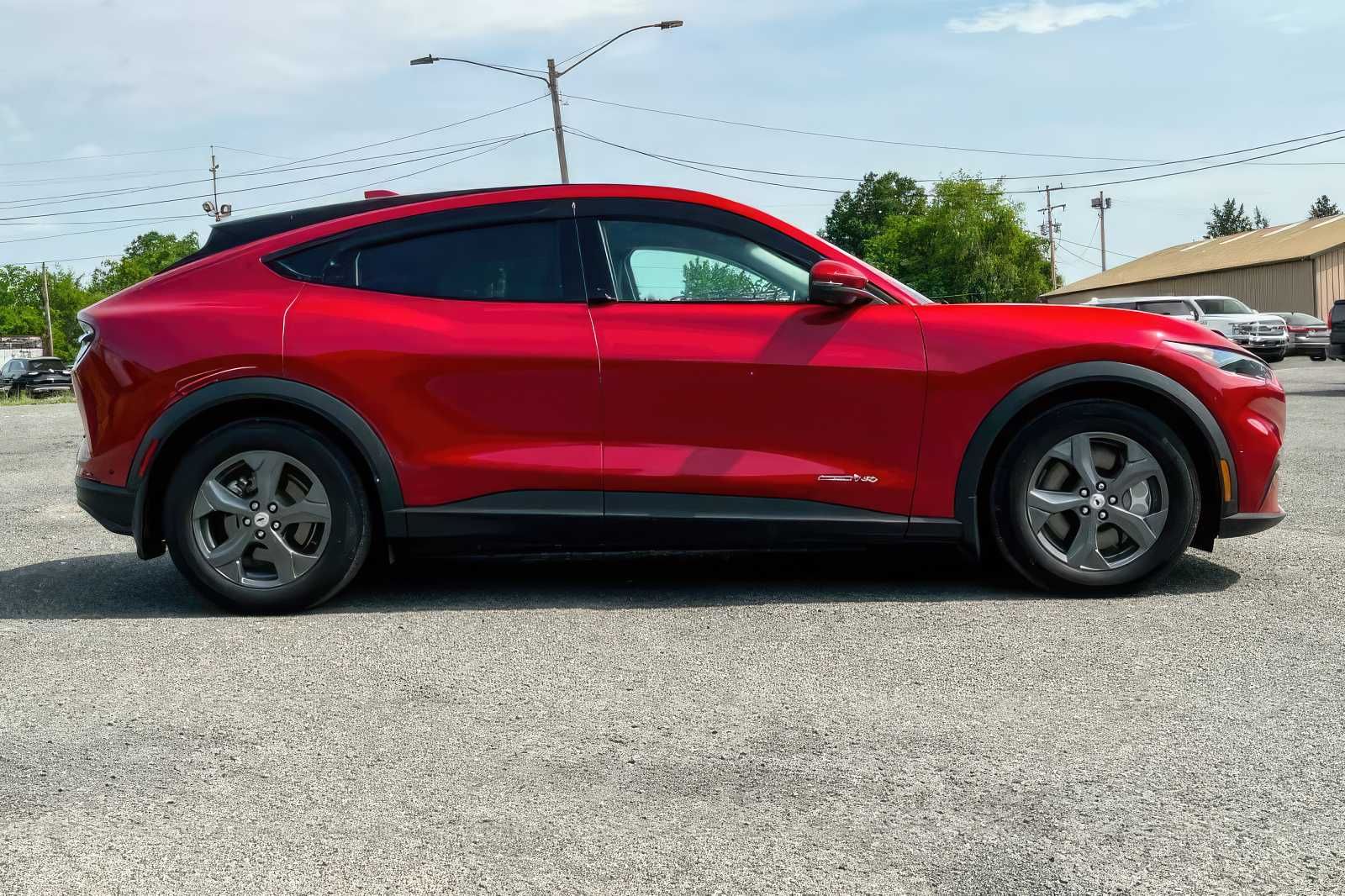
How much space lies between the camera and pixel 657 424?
202 inches

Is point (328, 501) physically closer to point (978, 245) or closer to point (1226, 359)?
point (1226, 359)

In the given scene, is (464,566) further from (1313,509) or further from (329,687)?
(1313,509)

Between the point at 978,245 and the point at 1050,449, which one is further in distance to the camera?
the point at 978,245

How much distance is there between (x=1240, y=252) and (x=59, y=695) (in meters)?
59.5

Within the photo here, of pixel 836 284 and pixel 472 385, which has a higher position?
pixel 836 284

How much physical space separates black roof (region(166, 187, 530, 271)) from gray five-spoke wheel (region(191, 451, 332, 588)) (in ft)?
3.26

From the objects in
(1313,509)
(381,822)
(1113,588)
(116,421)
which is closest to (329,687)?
(381,822)

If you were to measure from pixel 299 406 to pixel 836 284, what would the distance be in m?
2.15

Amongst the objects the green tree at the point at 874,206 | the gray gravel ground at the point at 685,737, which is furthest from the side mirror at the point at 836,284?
the green tree at the point at 874,206

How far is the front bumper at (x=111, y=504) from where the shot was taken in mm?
5219

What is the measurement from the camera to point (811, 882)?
8.56 feet

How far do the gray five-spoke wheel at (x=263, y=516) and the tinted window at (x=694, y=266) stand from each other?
1471 millimetres

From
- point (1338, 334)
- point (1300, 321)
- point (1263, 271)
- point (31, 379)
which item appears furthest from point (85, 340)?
point (1263, 271)

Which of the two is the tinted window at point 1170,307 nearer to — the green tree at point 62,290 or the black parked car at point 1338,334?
the black parked car at point 1338,334
